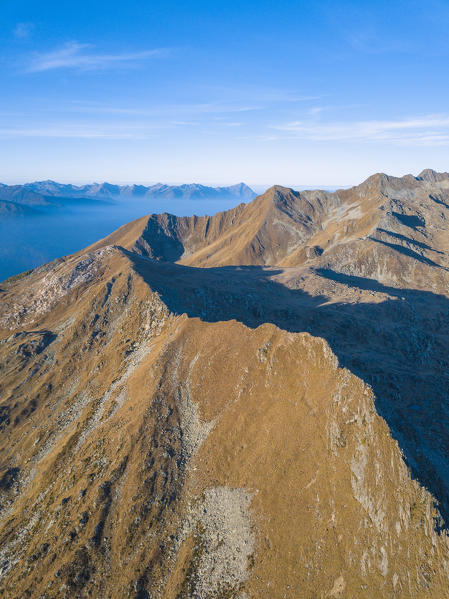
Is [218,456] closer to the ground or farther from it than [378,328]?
closer to the ground

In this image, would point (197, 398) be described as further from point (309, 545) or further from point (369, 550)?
point (369, 550)

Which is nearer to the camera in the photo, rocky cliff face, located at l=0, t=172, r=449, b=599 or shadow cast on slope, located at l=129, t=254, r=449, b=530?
rocky cliff face, located at l=0, t=172, r=449, b=599

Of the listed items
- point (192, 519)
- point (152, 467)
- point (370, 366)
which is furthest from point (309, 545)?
point (370, 366)

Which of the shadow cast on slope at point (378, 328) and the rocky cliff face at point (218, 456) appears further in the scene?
the shadow cast on slope at point (378, 328)
